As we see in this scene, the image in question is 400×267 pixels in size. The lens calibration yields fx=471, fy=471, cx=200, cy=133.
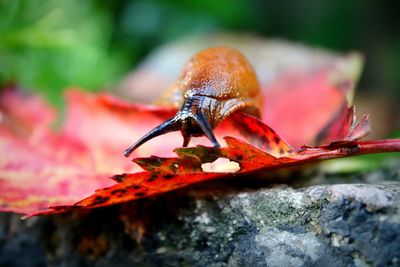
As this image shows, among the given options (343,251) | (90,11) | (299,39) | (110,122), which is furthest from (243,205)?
(299,39)

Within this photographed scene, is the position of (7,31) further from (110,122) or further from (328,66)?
(328,66)

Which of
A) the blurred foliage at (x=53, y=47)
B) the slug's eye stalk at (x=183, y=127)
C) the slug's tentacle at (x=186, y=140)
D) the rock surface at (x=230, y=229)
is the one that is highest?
the blurred foliage at (x=53, y=47)

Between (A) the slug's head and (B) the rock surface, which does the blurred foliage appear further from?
(A) the slug's head

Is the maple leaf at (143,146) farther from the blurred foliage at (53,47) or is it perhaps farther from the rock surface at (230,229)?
the blurred foliage at (53,47)

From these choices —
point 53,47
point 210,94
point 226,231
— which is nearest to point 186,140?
point 210,94

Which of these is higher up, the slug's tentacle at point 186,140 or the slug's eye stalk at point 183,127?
the slug's eye stalk at point 183,127

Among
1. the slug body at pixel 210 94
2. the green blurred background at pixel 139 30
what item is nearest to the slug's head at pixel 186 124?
the slug body at pixel 210 94

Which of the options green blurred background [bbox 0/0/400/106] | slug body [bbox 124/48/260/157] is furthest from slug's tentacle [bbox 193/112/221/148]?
green blurred background [bbox 0/0/400/106]
